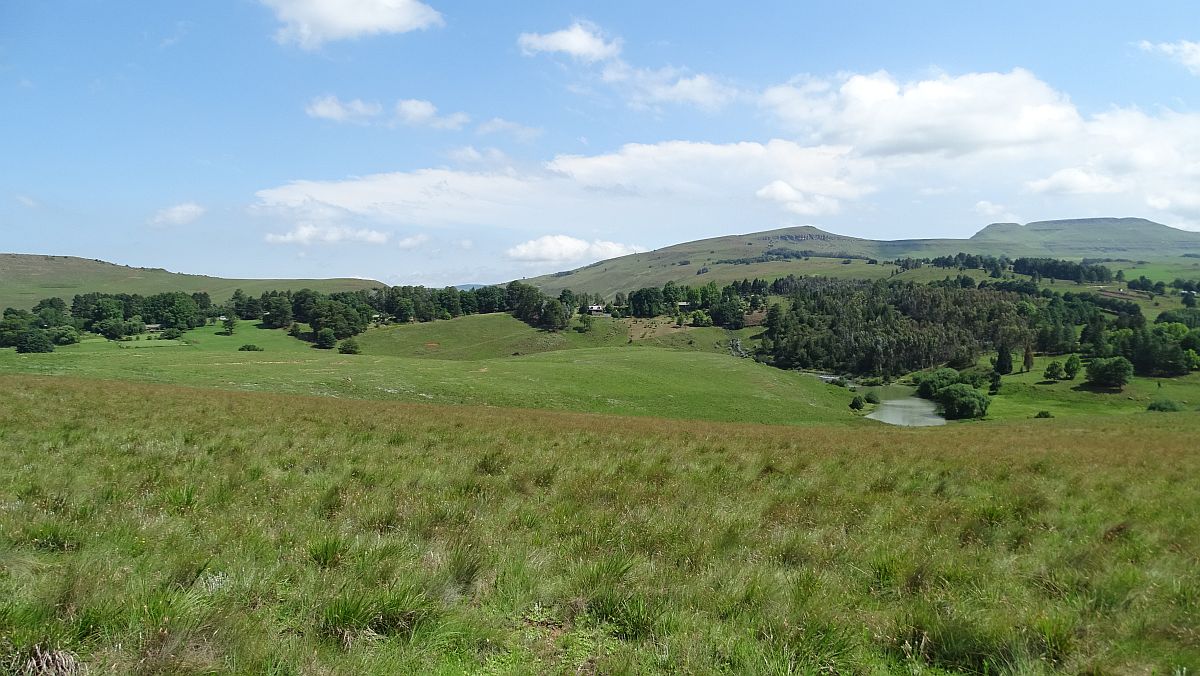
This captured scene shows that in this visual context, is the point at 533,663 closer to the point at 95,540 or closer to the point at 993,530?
the point at 95,540

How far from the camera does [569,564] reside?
6.03m

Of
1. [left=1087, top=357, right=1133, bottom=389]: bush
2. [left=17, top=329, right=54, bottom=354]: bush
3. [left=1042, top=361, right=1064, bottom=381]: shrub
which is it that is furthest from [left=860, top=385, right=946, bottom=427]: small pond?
[left=17, top=329, right=54, bottom=354]: bush

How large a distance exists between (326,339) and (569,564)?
516ft

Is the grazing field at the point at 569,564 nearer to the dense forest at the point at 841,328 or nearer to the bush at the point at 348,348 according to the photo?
the bush at the point at 348,348

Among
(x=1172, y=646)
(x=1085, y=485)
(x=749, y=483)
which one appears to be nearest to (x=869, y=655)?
(x=1172, y=646)

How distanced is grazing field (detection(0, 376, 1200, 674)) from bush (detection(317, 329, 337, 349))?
145m

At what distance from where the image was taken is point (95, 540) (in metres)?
5.77

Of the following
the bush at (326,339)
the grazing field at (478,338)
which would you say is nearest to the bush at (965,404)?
the grazing field at (478,338)

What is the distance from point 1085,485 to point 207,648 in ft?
47.4

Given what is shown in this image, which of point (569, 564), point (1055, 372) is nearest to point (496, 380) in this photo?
point (569, 564)

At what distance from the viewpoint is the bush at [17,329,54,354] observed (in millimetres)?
106069

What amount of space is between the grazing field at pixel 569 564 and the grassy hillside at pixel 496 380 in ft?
124

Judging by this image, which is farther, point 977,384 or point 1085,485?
point 977,384

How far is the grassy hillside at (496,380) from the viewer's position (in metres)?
46.0
